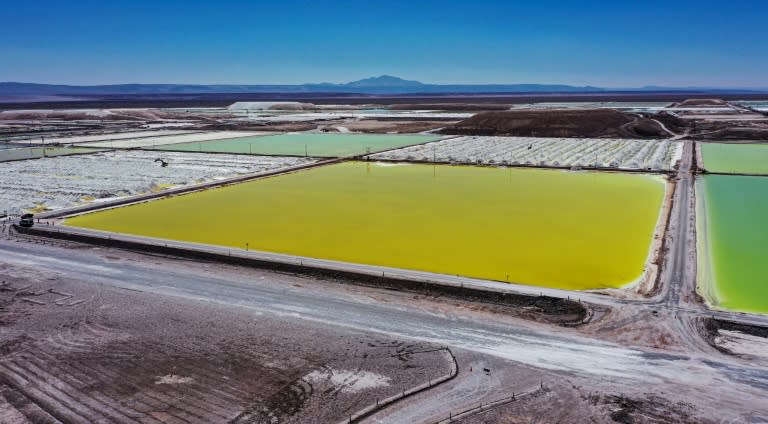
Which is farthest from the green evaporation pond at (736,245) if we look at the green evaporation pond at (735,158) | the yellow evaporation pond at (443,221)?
the green evaporation pond at (735,158)

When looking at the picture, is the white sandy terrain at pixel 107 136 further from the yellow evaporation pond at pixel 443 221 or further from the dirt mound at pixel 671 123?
the dirt mound at pixel 671 123

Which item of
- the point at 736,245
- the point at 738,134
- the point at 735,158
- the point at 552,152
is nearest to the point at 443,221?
the point at 736,245

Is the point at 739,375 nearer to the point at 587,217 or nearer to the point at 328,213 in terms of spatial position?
the point at 587,217

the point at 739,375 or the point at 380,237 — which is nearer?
the point at 739,375

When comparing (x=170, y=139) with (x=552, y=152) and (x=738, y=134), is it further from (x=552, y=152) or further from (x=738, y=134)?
(x=738, y=134)

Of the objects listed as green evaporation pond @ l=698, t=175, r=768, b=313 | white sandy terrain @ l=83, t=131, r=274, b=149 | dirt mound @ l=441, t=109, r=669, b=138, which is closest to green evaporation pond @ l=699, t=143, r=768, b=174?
green evaporation pond @ l=698, t=175, r=768, b=313

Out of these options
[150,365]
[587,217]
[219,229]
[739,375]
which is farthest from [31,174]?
[739,375]
